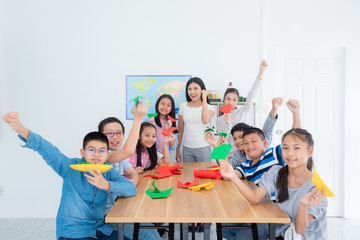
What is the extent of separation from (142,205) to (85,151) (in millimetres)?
545

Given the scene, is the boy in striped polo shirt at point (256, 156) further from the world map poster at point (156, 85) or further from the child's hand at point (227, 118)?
the world map poster at point (156, 85)

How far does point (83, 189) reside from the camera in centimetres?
183

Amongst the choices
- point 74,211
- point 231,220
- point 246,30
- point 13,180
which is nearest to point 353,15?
point 246,30

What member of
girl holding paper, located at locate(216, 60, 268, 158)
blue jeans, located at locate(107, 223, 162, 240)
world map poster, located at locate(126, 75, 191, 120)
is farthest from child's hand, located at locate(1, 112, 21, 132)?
world map poster, located at locate(126, 75, 191, 120)

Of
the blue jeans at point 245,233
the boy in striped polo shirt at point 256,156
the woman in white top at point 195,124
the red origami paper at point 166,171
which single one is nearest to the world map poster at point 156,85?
the woman in white top at point 195,124

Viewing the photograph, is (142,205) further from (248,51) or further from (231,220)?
(248,51)

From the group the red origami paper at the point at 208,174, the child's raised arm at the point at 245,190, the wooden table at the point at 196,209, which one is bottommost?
the wooden table at the point at 196,209

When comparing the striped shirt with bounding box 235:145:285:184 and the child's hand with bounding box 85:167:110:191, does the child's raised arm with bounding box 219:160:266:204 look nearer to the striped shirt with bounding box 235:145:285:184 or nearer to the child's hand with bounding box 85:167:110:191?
the striped shirt with bounding box 235:145:285:184

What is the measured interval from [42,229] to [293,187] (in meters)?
2.98

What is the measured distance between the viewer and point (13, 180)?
13.0 feet

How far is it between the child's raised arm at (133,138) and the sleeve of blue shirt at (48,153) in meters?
0.28

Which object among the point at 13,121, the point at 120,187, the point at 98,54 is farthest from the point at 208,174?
the point at 98,54

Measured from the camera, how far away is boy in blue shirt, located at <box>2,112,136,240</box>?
1.69 meters

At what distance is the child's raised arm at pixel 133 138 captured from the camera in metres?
1.89
